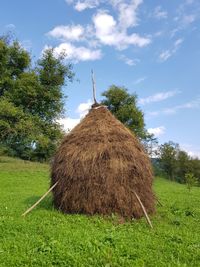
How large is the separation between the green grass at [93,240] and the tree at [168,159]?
169 feet

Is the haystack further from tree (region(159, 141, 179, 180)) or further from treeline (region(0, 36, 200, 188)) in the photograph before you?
tree (region(159, 141, 179, 180))

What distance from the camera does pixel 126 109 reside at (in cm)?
5566

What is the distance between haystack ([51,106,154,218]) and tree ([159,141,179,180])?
5150cm

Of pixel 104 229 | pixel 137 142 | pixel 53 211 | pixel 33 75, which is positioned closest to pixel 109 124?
pixel 137 142

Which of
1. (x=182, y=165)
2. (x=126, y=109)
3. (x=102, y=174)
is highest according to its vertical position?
(x=126, y=109)

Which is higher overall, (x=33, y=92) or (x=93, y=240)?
(x=33, y=92)

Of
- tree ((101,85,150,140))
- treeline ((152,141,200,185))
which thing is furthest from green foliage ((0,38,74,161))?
treeline ((152,141,200,185))

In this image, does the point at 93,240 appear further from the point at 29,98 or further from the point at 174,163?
the point at 174,163

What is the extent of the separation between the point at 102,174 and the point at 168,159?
5358cm

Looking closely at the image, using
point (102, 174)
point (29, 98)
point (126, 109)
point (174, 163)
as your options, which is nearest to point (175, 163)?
point (174, 163)

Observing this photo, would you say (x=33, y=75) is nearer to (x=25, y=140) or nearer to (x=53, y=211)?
(x=25, y=140)

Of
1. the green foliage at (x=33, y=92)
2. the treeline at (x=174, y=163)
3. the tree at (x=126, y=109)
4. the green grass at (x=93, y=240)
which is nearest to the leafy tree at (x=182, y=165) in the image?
the treeline at (x=174, y=163)

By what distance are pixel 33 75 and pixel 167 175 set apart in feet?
116

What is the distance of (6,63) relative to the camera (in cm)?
4016
